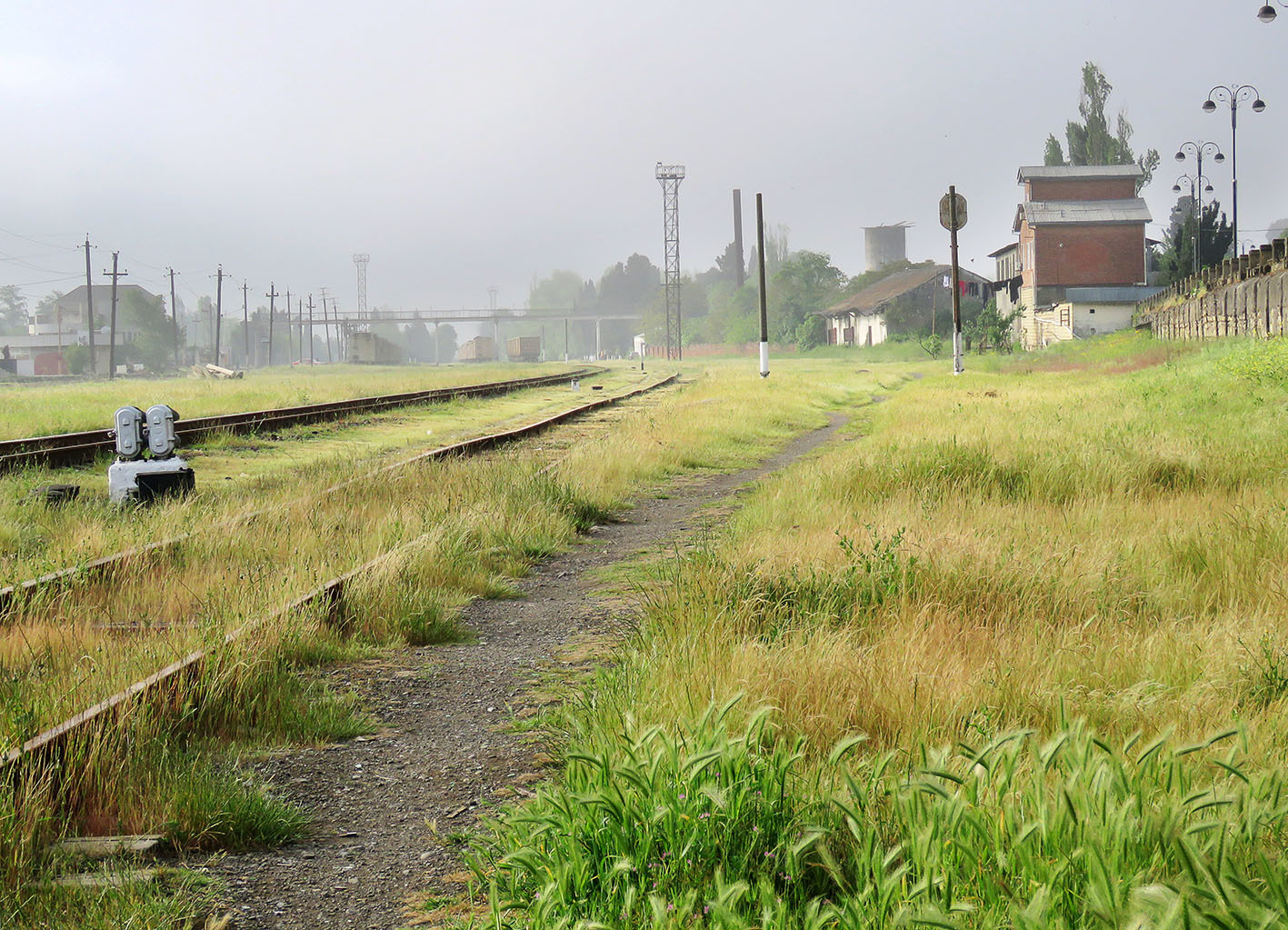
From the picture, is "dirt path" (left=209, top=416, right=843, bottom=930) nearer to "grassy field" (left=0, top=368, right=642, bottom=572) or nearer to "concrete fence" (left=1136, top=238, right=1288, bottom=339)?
"grassy field" (left=0, top=368, right=642, bottom=572)

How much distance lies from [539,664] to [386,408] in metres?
21.8

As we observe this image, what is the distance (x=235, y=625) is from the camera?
16.3 ft

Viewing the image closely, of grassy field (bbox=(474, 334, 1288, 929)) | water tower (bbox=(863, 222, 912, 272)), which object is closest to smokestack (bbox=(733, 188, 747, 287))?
water tower (bbox=(863, 222, 912, 272))

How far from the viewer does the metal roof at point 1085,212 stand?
2667 inches

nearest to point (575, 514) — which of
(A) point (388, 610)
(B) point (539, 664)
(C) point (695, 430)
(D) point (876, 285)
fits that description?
(A) point (388, 610)

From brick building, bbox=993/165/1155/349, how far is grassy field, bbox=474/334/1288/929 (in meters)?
62.8

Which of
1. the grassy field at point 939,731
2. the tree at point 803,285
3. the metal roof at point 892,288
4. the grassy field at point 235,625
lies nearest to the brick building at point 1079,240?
the metal roof at point 892,288

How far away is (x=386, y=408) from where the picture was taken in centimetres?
2608

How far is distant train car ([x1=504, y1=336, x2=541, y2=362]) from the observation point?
12197cm

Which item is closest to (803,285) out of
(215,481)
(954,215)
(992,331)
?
(992,331)

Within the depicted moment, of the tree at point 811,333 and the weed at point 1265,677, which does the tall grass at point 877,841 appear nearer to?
the weed at point 1265,677

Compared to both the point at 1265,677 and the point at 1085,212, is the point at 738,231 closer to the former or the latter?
the point at 1085,212

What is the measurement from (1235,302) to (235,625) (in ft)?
103

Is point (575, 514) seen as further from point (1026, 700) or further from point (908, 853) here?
point (908, 853)
